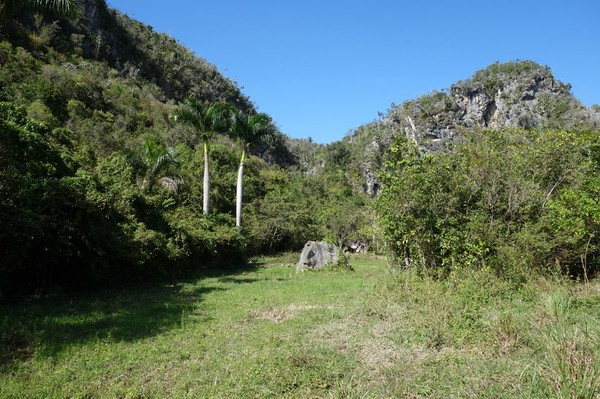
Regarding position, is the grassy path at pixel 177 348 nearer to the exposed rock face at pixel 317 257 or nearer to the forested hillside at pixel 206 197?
the forested hillside at pixel 206 197

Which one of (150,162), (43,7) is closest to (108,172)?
(150,162)

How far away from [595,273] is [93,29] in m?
70.8

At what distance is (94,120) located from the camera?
123 ft

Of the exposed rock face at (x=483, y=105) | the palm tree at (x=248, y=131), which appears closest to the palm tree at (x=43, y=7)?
the palm tree at (x=248, y=131)

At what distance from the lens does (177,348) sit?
304 inches

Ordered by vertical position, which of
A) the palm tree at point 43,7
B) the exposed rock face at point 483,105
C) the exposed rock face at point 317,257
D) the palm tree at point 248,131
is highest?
the exposed rock face at point 483,105

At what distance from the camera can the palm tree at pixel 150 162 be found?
2377 cm

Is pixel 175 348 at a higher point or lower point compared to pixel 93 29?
lower

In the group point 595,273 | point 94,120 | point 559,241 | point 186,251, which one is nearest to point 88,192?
point 186,251

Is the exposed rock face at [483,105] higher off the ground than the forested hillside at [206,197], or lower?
higher

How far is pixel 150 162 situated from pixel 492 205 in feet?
64.3

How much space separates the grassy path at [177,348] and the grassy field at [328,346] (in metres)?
0.03

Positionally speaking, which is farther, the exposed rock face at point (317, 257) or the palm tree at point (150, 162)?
the palm tree at point (150, 162)

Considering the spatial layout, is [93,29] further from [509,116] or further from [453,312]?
[509,116]
